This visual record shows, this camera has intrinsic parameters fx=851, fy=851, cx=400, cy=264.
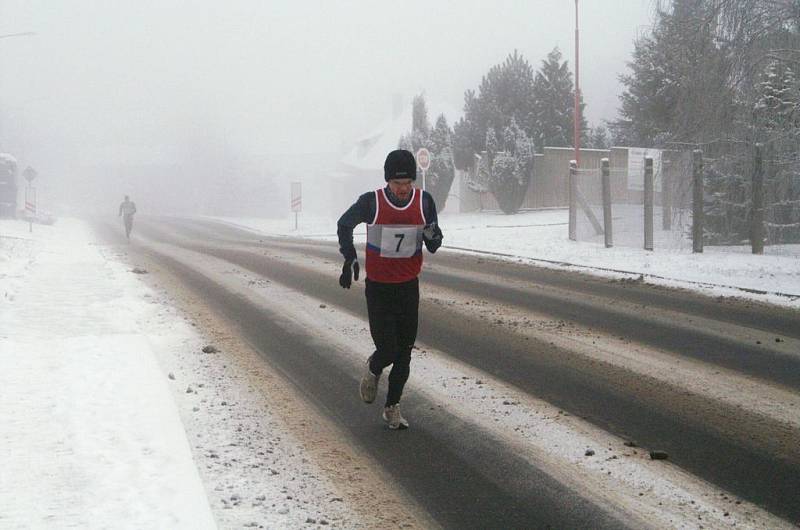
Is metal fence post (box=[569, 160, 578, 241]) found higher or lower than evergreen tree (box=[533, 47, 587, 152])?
lower

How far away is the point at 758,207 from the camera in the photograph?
15.2m

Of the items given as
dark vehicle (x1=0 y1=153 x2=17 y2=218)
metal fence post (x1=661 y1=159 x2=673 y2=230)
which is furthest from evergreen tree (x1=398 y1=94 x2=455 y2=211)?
dark vehicle (x1=0 y1=153 x2=17 y2=218)

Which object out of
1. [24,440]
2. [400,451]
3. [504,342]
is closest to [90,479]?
[24,440]

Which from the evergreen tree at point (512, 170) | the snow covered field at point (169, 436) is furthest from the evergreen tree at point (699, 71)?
the evergreen tree at point (512, 170)

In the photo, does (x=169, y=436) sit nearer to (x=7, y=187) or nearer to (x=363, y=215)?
(x=363, y=215)

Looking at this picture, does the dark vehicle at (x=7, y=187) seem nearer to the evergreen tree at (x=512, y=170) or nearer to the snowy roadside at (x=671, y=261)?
the evergreen tree at (x=512, y=170)

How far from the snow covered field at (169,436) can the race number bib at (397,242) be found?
1239 mm

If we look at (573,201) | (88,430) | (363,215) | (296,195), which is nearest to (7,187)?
(296,195)

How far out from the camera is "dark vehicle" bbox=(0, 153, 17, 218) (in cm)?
5327

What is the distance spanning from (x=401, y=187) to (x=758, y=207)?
11.4 m

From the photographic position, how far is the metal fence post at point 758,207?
1502 centimetres

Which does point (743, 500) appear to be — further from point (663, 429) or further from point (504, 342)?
point (504, 342)

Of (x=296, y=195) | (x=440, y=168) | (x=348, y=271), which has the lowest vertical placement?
(x=348, y=271)

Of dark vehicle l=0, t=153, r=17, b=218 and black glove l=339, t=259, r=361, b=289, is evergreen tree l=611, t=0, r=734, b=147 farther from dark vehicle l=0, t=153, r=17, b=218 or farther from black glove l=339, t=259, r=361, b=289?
dark vehicle l=0, t=153, r=17, b=218
